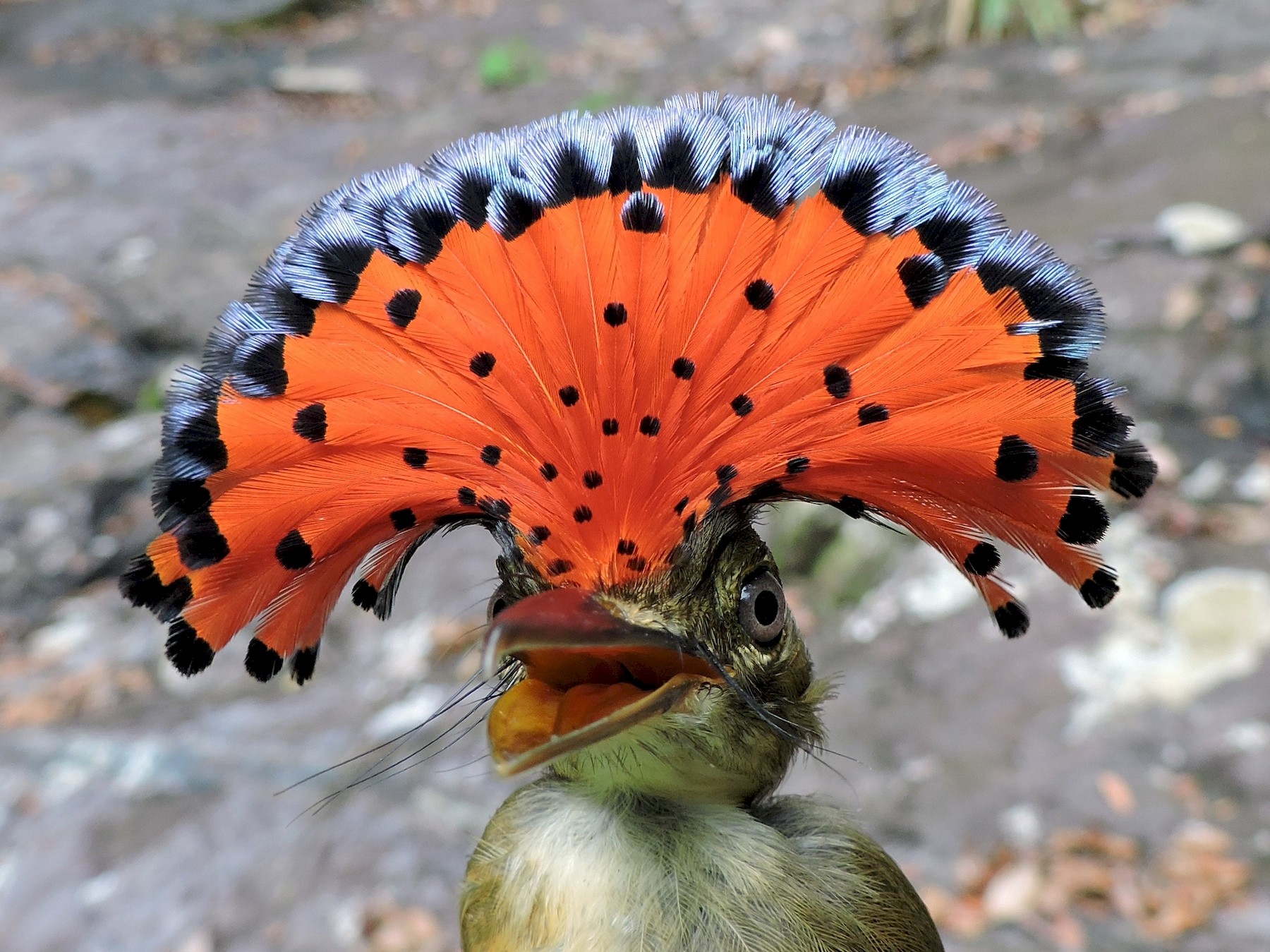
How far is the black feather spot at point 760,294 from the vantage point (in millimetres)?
1274

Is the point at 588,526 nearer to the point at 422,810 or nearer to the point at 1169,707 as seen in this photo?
the point at 422,810

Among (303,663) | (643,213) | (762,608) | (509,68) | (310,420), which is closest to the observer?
(643,213)

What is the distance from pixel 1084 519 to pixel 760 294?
51 centimetres

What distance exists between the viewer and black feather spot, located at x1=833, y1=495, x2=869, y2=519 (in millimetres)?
1452

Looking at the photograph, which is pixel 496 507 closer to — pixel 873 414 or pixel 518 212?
pixel 518 212

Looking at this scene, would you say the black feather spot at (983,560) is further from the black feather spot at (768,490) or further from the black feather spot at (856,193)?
the black feather spot at (856,193)

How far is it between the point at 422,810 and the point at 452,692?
589 mm

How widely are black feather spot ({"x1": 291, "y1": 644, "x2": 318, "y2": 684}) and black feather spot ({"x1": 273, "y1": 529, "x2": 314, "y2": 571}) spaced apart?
18cm

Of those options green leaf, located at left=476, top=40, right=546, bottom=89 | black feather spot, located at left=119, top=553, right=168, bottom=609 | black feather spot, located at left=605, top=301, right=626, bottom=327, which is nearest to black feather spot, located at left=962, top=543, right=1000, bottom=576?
black feather spot, located at left=605, top=301, right=626, bottom=327

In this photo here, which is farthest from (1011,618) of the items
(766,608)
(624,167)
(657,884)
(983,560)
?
(624,167)

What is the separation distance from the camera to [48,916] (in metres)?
3.41

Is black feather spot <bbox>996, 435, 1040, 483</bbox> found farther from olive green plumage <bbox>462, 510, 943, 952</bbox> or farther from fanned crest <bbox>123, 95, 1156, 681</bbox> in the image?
olive green plumage <bbox>462, 510, 943, 952</bbox>

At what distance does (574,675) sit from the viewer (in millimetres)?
1279

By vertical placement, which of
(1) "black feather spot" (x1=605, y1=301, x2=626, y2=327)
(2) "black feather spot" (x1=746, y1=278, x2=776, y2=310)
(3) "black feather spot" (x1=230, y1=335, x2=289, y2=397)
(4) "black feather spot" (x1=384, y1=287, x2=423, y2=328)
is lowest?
(2) "black feather spot" (x1=746, y1=278, x2=776, y2=310)
